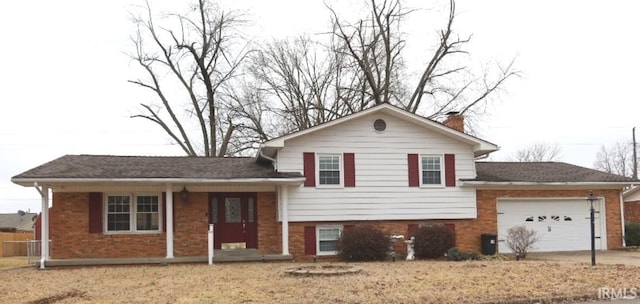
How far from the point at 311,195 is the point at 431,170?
14.1 ft

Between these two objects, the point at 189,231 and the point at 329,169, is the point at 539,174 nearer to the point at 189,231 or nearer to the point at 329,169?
the point at 329,169

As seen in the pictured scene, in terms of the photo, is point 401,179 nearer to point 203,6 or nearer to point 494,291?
point 494,291

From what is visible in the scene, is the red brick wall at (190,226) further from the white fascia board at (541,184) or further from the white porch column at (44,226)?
the white fascia board at (541,184)

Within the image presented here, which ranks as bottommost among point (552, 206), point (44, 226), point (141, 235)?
point (141, 235)

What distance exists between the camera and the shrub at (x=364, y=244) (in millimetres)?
19984

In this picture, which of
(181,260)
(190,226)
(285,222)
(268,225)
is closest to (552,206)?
(285,222)

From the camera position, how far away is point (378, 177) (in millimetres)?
21984

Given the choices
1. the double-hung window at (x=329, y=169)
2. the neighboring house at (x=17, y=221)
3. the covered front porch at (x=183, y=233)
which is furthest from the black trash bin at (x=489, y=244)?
the neighboring house at (x=17, y=221)

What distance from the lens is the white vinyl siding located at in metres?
21.5

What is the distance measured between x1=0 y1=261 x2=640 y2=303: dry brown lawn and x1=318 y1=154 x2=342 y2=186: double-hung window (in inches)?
184

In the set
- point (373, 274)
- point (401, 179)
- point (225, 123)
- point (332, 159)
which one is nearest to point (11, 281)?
point (373, 274)

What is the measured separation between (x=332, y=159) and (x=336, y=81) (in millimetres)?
19042

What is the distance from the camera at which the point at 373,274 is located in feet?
50.0

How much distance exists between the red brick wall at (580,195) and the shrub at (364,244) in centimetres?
458
